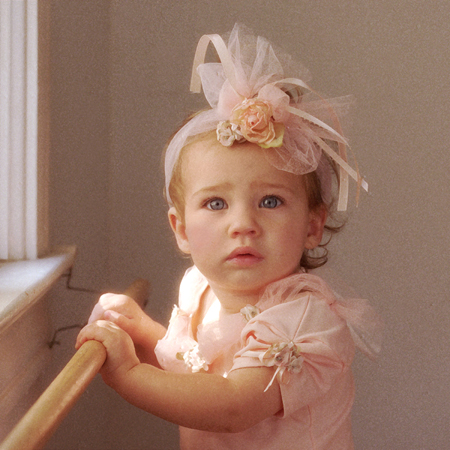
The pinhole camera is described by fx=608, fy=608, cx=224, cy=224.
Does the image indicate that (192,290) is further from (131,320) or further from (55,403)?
(55,403)

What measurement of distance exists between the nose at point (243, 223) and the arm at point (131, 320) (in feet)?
0.75

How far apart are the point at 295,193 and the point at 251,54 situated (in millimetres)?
187

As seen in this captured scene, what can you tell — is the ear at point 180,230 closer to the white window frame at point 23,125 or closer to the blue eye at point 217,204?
the blue eye at point 217,204

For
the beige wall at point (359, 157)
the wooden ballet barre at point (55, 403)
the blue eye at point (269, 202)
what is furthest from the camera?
the beige wall at point (359, 157)

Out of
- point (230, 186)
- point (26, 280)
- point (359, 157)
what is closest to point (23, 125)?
point (26, 280)

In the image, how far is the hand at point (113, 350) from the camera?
69cm

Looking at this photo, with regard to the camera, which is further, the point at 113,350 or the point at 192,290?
the point at 192,290

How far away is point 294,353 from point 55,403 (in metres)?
0.28

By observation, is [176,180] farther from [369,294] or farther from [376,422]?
[376,422]

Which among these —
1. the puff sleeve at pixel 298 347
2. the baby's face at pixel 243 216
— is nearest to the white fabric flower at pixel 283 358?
the puff sleeve at pixel 298 347

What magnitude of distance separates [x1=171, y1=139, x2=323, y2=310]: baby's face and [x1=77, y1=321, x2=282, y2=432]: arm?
0.14 m

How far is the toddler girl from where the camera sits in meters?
0.69

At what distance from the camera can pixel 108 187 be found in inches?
49.0

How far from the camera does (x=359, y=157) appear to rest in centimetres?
126
